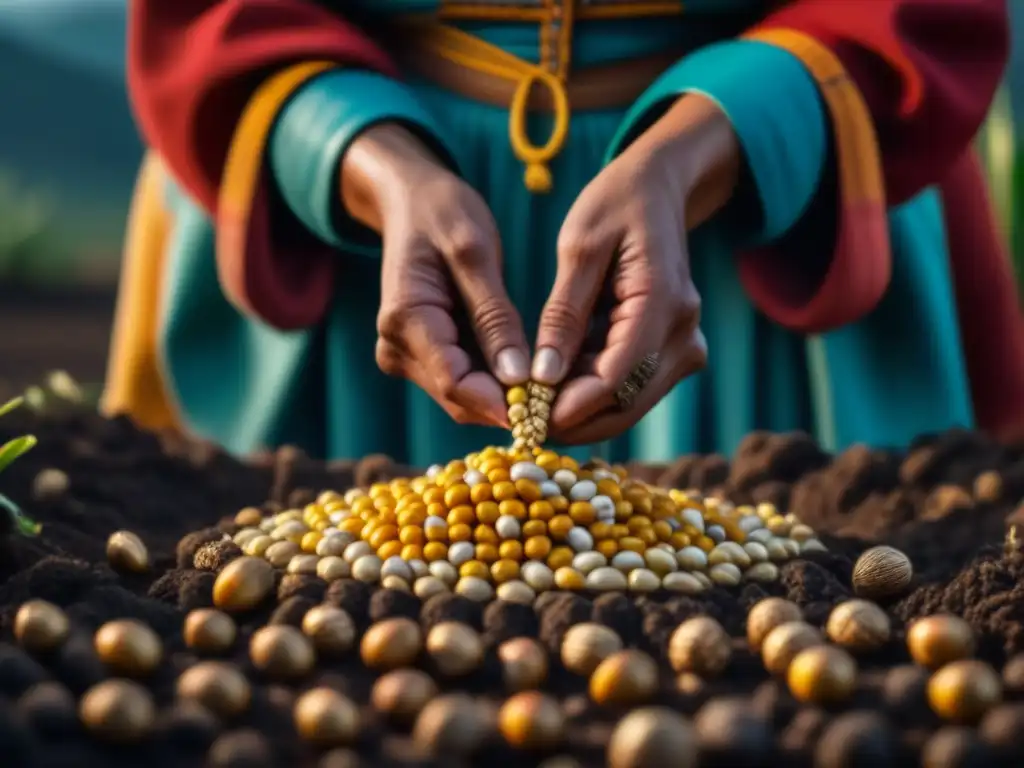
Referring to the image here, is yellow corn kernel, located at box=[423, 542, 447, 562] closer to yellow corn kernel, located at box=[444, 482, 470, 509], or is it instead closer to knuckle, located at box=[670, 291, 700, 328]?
yellow corn kernel, located at box=[444, 482, 470, 509]

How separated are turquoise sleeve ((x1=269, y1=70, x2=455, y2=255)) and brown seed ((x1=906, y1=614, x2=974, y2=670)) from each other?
65 cm

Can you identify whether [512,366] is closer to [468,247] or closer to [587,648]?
[468,247]

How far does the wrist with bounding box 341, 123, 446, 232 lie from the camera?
116 centimetres

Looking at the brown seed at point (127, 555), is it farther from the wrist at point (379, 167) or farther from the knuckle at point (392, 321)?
the wrist at point (379, 167)

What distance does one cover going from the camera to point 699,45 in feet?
4.70

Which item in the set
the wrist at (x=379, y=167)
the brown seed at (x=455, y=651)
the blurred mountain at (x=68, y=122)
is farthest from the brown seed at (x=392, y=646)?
the blurred mountain at (x=68, y=122)

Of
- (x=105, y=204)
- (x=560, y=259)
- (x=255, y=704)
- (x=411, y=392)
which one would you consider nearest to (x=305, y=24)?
(x=411, y=392)

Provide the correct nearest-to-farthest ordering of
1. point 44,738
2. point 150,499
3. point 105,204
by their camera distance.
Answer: point 44,738
point 150,499
point 105,204

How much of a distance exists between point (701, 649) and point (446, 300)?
0.39 m

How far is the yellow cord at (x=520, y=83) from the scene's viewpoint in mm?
1353

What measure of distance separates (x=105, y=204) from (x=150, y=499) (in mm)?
5572

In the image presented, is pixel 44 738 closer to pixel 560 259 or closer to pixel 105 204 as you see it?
pixel 560 259

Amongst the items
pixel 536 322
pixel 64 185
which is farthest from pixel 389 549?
pixel 64 185

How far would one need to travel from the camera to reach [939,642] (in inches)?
30.5
